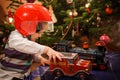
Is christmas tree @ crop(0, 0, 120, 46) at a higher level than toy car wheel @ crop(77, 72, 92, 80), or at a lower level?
higher

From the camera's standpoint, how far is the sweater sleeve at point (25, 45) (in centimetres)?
80

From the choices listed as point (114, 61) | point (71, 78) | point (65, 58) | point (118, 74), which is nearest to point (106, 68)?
point (118, 74)

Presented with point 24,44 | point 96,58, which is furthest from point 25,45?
point 96,58

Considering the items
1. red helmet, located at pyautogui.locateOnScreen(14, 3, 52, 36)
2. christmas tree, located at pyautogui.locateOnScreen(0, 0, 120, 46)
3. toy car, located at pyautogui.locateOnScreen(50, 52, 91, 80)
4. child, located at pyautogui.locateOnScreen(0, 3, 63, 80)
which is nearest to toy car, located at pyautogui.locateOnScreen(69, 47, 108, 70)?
toy car, located at pyautogui.locateOnScreen(50, 52, 91, 80)

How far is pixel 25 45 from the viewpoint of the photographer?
0.82 m

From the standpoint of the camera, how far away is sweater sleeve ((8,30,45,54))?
0.80 meters

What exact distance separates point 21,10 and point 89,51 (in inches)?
34.4

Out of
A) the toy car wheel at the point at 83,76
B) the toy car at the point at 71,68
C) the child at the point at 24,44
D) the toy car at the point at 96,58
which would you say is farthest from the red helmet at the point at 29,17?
the toy car at the point at 96,58

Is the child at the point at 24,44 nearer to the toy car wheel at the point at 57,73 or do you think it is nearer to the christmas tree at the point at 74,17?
the toy car wheel at the point at 57,73

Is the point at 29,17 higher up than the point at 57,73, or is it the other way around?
the point at 29,17

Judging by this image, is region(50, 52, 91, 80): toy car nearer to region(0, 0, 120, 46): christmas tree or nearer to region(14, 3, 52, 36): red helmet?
region(14, 3, 52, 36): red helmet

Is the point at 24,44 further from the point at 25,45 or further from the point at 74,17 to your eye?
the point at 74,17

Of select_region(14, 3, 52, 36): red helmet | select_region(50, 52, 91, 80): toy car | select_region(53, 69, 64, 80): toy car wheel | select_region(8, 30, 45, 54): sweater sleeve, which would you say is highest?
Answer: select_region(14, 3, 52, 36): red helmet

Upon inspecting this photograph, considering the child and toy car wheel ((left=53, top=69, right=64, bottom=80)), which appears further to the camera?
toy car wheel ((left=53, top=69, right=64, bottom=80))
